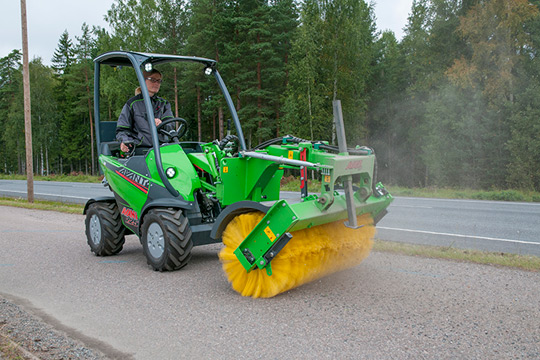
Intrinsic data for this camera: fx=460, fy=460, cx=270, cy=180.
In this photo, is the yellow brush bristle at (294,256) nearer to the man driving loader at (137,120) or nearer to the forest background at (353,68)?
the man driving loader at (137,120)

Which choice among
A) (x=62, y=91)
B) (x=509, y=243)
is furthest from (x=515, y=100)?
(x=62, y=91)

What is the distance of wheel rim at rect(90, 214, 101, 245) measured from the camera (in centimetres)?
663

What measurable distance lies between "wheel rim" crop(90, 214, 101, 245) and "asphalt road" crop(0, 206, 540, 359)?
525mm

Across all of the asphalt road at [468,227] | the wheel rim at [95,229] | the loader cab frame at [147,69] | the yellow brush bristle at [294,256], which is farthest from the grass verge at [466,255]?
the wheel rim at [95,229]

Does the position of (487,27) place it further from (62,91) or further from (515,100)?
(62,91)

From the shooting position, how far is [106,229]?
6.48 metres

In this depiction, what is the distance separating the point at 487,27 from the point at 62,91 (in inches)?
1863

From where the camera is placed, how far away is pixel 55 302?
178 inches

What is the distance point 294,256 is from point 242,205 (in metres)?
0.70

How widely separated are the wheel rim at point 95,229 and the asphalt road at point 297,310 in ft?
1.72

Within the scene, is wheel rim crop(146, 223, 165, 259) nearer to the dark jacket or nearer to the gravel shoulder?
the dark jacket

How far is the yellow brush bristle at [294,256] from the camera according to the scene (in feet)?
14.1

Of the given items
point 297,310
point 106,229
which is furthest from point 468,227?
point 106,229

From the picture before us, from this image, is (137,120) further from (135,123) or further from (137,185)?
(137,185)
